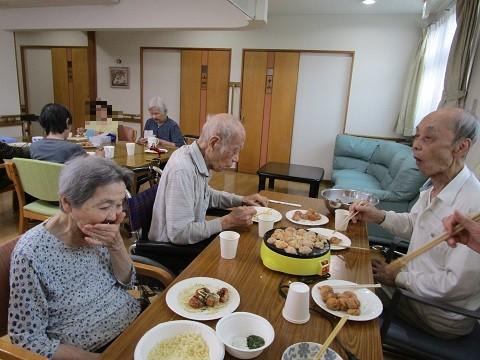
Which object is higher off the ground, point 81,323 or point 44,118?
point 44,118

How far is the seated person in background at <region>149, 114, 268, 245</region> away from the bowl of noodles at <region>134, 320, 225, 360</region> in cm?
65

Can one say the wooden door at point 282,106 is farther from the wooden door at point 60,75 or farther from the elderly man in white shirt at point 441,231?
the wooden door at point 60,75

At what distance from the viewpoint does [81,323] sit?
108cm

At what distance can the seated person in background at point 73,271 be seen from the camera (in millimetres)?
954

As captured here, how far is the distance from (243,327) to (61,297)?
58 centimetres

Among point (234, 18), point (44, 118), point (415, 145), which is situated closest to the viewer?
point (415, 145)

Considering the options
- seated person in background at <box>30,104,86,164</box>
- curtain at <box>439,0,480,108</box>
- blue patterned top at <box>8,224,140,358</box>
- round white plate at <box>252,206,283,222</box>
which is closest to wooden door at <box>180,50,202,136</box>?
seated person in background at <box>30,104,86,164</box>

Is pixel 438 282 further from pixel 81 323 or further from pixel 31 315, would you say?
pixel 31 315

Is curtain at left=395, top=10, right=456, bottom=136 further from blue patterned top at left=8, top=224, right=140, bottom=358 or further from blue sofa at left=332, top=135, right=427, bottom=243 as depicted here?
blue patterned top at left=8, top=224, right=140, bottom=358

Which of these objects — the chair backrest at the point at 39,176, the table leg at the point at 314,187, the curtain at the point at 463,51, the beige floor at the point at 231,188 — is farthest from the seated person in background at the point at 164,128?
the curtain at the point at 463,51

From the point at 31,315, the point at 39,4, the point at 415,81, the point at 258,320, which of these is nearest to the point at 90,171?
the point at 31,315

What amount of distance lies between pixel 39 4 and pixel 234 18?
333 centimetres

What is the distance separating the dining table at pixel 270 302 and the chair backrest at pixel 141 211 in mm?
452

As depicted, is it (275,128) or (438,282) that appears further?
(275,128)
